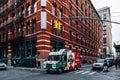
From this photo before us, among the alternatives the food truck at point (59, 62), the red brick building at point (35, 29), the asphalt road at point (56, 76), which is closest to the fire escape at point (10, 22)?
the red brick building at point (35, 29)

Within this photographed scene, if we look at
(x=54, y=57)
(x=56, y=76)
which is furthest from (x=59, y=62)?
(x=56, y=76)

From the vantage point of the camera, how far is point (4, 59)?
4391 centimetres

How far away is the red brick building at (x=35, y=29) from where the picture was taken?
32625 millimetres

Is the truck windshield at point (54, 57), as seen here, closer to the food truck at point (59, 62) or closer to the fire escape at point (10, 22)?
the food truck at point (59, 62)

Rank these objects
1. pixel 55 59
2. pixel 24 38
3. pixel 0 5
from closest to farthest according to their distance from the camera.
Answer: pixel 55 59 < pixel 24 38 < pixel 0 5

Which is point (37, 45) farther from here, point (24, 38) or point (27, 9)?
point (27, 9)

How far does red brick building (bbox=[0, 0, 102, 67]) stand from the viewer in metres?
32.6

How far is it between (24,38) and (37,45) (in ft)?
16.0

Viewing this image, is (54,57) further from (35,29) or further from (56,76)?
(35,29)

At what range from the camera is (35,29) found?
34.5 m

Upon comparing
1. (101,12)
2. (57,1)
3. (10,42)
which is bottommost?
→ (10,42)

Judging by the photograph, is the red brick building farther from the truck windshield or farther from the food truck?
the truck windshield

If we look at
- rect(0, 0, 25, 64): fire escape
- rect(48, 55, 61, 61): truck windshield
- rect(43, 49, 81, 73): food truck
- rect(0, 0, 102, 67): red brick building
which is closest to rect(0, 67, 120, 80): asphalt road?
rect(43, 49, 81, 73): food truck

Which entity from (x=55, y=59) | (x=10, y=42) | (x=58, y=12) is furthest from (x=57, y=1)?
(x=55, y=59)
